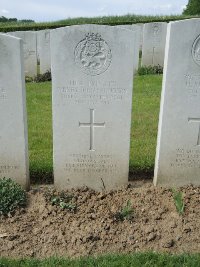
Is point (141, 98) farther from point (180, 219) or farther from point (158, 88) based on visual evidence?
point (180, 219)

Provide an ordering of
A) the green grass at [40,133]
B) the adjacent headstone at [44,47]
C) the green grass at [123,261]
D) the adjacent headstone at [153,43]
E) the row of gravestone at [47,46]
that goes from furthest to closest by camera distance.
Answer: the adjacent headstone at [153,43] < the row of gravestone at [47,46] < the adjacent headstone at [44,47] < the green grass at [40,133] < the green grass at [123,261]

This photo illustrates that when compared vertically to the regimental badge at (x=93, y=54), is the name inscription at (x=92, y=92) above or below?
below

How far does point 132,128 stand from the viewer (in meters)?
6.36

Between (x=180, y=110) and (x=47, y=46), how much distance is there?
24.4ft

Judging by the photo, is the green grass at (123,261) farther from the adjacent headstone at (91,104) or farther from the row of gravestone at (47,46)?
the row of gravestone at (47,46)

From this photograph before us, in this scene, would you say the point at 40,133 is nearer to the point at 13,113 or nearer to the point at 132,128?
the point at 132,128

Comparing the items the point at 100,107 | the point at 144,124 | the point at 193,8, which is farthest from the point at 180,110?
the point at 193,8

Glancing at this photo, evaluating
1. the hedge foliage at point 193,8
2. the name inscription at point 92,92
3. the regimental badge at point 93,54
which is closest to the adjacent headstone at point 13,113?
the name inscription at point 92,92

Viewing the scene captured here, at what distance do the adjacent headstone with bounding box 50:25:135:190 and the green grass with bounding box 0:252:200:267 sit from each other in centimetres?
123

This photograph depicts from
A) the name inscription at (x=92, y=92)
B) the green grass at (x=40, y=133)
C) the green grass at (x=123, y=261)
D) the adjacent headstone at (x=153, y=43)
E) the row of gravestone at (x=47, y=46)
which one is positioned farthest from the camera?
the adjacent headstone at (x=153, y=43)

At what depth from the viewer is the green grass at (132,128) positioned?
4965 millimetres

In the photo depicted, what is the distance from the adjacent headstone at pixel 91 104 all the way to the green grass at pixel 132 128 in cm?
60

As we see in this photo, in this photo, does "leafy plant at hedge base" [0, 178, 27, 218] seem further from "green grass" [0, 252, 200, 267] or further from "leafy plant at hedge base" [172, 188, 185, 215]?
"leafy plant at hedge base" [172, 188, 185, 215]

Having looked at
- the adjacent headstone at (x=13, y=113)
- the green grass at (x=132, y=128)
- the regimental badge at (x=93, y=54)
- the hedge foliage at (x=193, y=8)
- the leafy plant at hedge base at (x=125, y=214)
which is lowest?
the leafy plant at hedge base at (x=125, y=214)
